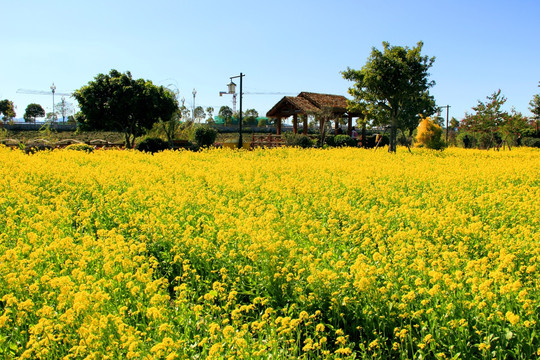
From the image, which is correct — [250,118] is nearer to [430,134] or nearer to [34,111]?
[34,111]

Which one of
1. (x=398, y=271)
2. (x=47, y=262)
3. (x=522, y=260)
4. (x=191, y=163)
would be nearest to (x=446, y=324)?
(x=398, y=271)

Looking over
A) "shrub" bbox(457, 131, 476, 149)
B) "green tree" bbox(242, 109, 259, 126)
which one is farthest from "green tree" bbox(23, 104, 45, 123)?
"shrub" bbox(457, 131, 476, 149)

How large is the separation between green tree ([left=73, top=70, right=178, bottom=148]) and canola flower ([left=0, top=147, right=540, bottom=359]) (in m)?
16.4

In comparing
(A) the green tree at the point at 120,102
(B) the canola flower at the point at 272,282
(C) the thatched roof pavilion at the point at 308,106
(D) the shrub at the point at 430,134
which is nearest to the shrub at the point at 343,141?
(C) the thatched roof pavilion at the point at 308,106

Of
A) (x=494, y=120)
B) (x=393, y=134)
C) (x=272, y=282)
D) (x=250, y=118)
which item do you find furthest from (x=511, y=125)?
(x=250, y=118)

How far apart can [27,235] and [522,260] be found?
5427mm

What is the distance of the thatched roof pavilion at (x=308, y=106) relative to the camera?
2920cm

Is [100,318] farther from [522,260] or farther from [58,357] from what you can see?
[522,260]

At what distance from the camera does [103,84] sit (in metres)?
23.4

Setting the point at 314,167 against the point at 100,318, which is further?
the point at 314,167

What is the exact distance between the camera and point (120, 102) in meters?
23.1

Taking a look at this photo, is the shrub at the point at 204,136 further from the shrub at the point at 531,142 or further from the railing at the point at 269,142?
the shrub at the point at 531,142

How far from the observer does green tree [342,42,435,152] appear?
20.5m

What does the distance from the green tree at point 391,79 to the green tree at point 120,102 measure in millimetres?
10539
